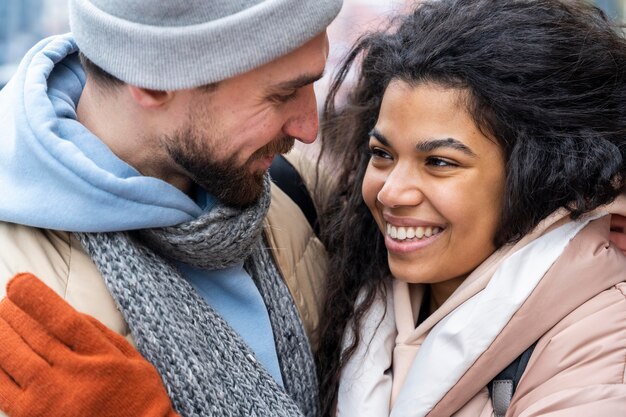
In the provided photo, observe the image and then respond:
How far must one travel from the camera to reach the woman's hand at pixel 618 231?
212 cm

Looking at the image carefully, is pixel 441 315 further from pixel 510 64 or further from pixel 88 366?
pixel 88 366

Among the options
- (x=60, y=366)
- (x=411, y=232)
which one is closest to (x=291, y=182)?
(x=411, y=232)

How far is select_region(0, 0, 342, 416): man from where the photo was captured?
5.80 feet

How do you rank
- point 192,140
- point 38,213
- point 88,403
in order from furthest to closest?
point 192,140 → point 38,213 → point 88,403

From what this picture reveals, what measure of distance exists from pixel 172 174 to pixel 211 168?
0.36ft

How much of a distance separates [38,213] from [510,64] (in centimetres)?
111

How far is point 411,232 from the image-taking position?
2.12m

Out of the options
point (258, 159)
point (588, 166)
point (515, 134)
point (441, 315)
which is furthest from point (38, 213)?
point (588, 166)

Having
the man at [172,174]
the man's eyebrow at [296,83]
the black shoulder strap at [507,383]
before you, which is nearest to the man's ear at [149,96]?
the man at [172,174]

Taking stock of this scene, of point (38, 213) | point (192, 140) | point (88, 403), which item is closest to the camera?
point (88, 403)

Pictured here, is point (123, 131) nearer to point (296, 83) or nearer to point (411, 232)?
point (296, 83)

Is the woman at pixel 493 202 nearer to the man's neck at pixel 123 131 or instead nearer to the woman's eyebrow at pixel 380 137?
the woman's eyebrow at pixel 380 137

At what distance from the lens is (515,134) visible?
2.05 metres

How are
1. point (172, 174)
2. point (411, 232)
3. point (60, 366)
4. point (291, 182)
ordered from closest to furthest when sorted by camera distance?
point (60, 366), point (172, 174), point (411, 232), point (291, 182)
